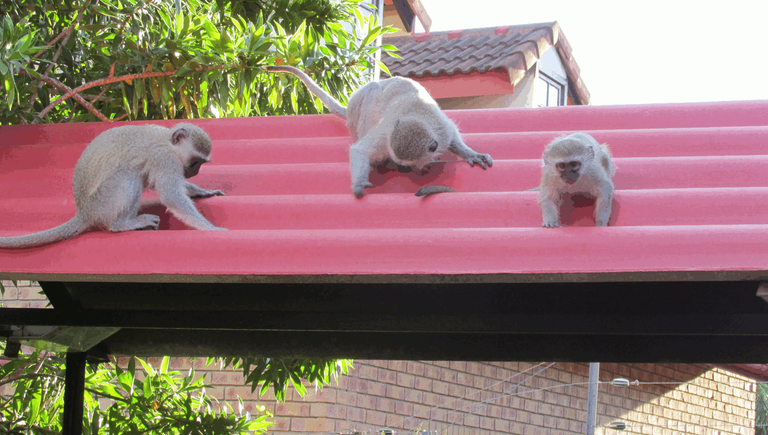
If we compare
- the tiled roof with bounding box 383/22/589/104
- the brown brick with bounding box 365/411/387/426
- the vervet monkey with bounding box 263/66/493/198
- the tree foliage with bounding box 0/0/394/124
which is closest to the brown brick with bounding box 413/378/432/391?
the brown brick with bounding box 365/411/387/426

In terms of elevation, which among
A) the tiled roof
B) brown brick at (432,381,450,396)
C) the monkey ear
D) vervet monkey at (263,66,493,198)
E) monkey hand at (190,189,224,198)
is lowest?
brown brick at (432,381,450,396)

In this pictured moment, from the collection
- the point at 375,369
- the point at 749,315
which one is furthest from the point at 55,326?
the point at 375,369

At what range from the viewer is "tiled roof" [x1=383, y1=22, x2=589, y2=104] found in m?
10.5

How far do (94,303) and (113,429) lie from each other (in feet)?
4.79

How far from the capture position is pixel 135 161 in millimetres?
2883

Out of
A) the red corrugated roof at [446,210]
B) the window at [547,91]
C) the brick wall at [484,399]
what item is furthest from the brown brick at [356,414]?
the window at [547,91]

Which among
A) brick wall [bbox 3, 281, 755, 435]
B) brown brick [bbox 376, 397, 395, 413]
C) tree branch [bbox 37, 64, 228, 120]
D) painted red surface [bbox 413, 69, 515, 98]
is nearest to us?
tree branch [bbox 37, 64, 228, 120]

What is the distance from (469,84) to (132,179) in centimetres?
818

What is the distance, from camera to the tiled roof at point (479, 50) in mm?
10461

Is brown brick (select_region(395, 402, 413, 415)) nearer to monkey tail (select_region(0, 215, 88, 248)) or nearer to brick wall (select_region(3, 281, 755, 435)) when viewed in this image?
brick wall (select_region(3, 281, 755, 435))

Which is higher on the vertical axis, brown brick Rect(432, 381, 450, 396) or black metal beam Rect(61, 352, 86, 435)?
black metal beam Rect(61, 352, 86, 435)

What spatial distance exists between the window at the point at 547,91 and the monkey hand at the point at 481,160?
31.8 feet

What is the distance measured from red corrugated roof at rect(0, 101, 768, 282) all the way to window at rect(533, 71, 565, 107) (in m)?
9.36

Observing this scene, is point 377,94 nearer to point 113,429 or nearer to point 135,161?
point 135,161
